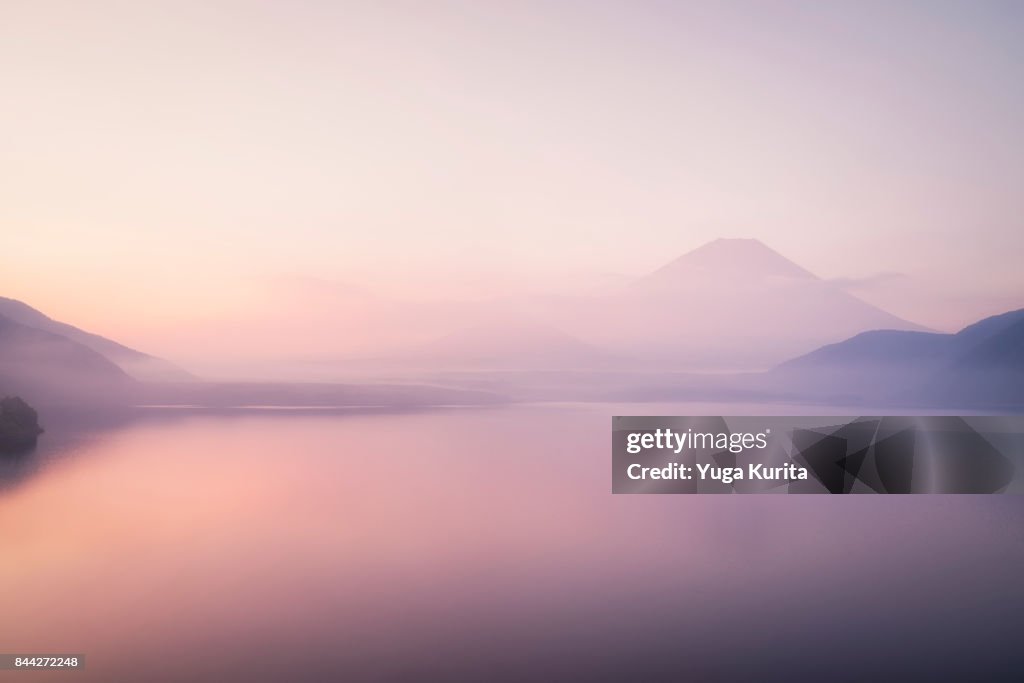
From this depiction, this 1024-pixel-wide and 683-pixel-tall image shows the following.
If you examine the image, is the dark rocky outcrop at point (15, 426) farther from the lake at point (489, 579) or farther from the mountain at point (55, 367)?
the lake at point (489, 579)

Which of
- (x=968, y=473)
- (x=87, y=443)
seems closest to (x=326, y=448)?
(x=87, y=443)

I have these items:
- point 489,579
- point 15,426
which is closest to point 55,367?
point 15,426

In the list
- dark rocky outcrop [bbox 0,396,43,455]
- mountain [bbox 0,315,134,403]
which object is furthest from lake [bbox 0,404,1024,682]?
mountain [bbox 0,315,134,403]

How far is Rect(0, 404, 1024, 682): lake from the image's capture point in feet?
22.8

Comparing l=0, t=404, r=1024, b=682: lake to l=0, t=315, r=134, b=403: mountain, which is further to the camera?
l=0, t=315, r=134, b=403: mountain

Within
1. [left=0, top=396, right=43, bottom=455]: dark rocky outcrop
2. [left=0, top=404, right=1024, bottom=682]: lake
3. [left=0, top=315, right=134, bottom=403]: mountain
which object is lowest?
[left=0, top=404, right=1024, bottom=682]: lake

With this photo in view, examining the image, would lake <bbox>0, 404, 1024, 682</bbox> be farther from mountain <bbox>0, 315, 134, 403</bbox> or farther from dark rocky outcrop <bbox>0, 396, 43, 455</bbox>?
mountain <bbox>0, 315, 134, 403</bbox>

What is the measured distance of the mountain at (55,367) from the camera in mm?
22297

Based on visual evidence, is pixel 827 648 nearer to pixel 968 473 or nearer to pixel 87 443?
pixel 968 473

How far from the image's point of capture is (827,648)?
23.7 feet

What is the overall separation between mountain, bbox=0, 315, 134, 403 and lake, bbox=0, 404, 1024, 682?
7.55 metres

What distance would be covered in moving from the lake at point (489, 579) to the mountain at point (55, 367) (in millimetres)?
7547

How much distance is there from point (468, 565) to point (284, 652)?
10.8 ft

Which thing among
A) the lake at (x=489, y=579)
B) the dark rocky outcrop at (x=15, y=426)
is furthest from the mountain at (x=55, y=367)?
the lake at (x=489, y=579)
